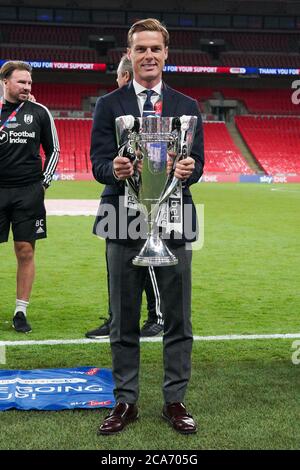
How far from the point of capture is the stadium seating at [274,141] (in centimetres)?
3556

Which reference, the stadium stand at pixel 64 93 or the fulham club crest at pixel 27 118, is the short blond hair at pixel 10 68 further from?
the stadium stand at pixel 64 93

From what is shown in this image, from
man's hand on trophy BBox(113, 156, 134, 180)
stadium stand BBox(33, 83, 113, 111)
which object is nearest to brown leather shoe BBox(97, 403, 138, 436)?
man's hand on trophy BBox(113, 156, 134, 180)

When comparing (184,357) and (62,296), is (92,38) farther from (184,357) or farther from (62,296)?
(184,357)

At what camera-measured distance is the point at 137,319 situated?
3137 mm

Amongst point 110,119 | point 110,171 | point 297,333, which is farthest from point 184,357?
point 297,333

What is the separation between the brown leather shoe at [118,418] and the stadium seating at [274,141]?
32.0 meters

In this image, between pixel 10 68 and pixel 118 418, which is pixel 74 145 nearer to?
pixel 10 68

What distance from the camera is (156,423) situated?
3068mm

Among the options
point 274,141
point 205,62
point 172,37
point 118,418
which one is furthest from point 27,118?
point 172,37

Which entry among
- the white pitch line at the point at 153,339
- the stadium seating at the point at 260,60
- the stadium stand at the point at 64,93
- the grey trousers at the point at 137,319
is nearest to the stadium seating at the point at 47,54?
the stadium stand at the point at 64,93

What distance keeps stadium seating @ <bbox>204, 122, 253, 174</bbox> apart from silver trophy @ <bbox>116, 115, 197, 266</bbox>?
102 ft

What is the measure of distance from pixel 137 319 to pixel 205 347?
138 cm

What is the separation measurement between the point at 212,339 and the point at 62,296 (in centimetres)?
211

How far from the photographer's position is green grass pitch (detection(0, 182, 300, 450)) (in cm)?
289
